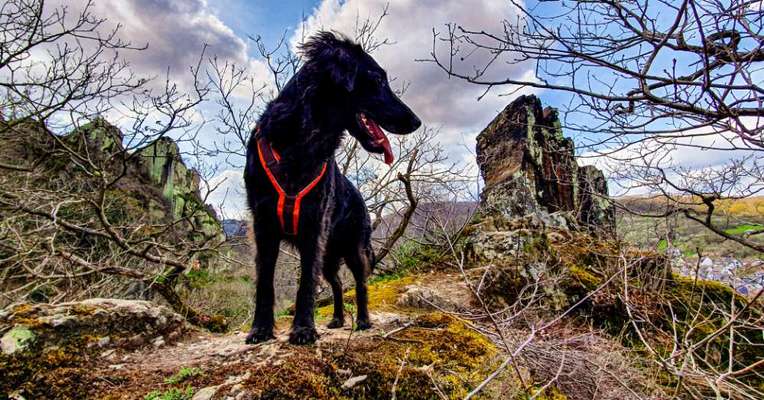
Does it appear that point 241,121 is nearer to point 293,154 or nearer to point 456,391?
point 293,154

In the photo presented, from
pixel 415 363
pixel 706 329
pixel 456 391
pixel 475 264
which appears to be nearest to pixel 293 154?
pixel 415 363

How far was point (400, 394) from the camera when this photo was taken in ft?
6.84

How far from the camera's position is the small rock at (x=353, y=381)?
2.02 meters

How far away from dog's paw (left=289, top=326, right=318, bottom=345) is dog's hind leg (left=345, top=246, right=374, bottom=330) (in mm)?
761

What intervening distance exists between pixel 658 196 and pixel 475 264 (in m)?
2.59

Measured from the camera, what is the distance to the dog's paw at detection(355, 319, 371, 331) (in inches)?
131

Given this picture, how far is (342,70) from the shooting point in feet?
9.77

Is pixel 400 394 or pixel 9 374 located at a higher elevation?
pixel 9 374

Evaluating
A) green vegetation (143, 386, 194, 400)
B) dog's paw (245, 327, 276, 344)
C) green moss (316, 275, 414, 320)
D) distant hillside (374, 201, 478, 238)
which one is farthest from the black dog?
distant hillside (374, 201, 478, 238)

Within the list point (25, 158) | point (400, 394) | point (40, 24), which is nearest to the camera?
point (400, 394)

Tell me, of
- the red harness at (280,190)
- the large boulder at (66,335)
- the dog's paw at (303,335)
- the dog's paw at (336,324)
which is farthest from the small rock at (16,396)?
the dog's paw at (336,324)

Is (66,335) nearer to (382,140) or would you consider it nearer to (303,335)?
(303,335)

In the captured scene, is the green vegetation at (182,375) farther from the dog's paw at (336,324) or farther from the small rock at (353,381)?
the dog's paw at (336,324)

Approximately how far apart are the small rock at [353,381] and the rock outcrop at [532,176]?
20.2 ft
